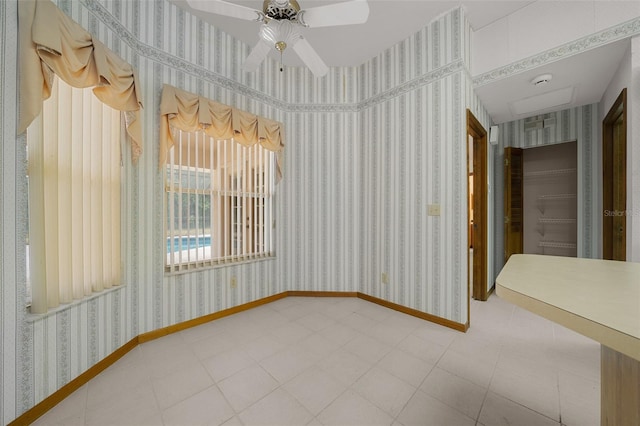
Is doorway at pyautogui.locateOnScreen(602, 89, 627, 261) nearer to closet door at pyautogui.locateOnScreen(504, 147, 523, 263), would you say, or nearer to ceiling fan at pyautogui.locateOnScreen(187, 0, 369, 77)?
closet door at pyautogui.locateOnScreen(504, 147, 523, 263)

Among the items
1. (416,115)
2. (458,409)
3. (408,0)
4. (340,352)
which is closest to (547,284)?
(458,409)

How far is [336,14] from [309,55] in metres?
0.34

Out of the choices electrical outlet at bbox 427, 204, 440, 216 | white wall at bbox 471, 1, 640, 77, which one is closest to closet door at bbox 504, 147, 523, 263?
white wall at bbox 471, 1, 640, 77

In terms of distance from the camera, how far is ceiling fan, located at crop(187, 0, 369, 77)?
1.46m

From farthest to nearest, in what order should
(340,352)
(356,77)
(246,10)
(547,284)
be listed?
(356,77), (340,352), (246,10), (547,284)

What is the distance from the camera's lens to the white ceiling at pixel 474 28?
2215mm

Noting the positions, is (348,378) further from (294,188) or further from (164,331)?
(294,188)

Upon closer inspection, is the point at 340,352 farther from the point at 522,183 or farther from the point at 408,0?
the point at 522,183

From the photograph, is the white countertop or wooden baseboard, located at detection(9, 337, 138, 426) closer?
the white countertop

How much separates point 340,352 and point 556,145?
167 inches

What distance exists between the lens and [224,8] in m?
1.51

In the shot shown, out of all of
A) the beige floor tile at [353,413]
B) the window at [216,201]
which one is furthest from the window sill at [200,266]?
the beige floor tile at [353,413]

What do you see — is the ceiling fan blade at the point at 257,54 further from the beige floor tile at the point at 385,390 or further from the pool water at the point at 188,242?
the beige floor tile at the point at 385,390

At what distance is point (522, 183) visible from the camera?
362 cm
